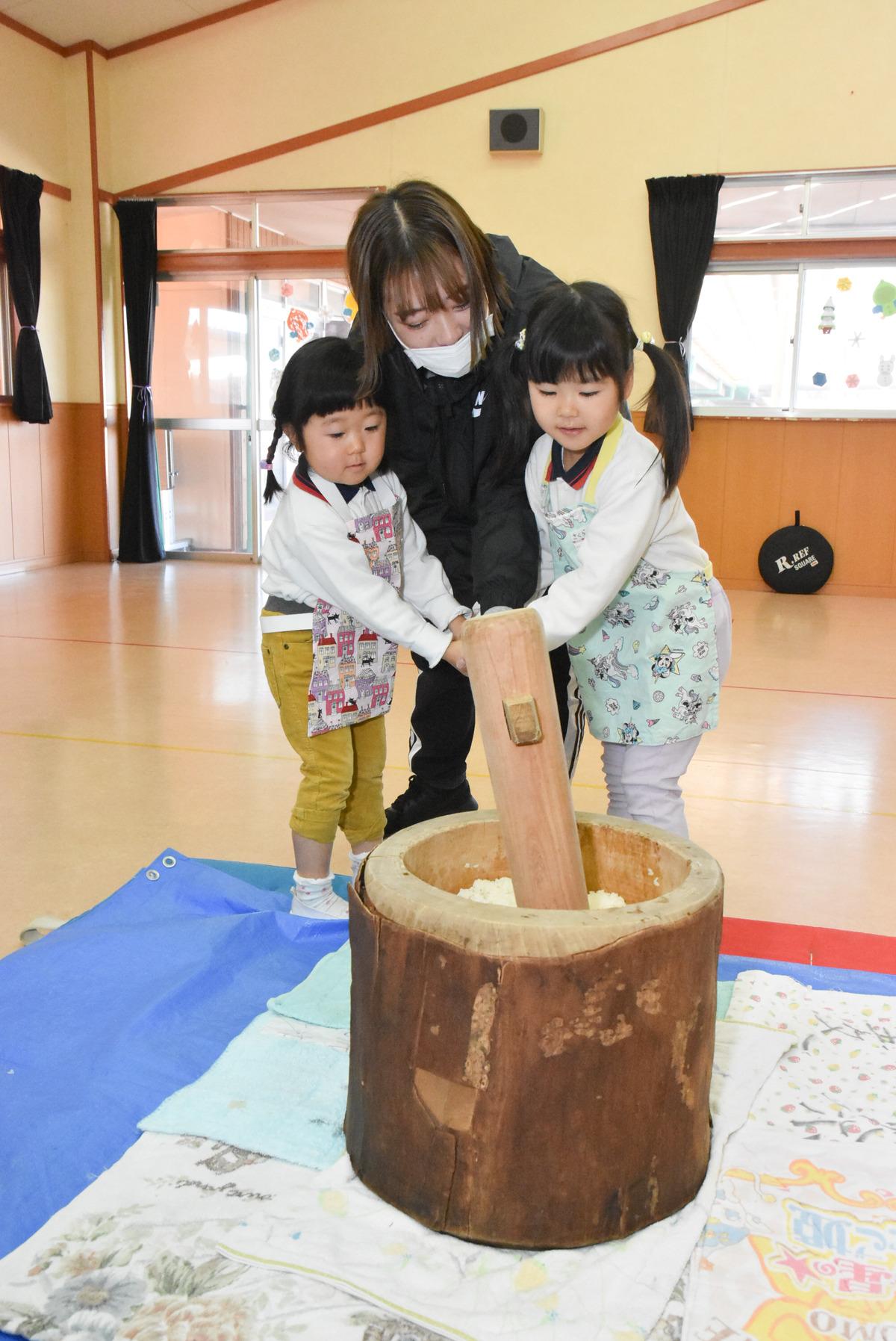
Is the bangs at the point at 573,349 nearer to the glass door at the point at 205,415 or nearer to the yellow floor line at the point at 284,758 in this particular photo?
the yellow floor line at the point at 284,758

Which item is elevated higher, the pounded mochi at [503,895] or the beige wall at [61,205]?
the beige wall at [61,205]

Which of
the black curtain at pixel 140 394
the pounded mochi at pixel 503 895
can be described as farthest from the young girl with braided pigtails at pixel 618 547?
the black curtain at pixel 140 394

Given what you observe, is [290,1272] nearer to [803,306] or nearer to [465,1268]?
[465,1268]

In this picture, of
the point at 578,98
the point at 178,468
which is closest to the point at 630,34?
the point at 578,98

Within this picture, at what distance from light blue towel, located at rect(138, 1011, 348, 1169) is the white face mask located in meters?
0.97

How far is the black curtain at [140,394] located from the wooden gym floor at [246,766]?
2303mm

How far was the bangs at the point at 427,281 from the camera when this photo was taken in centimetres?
151

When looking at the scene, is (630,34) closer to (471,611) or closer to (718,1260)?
(471,611)

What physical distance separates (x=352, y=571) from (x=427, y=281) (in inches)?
18.3

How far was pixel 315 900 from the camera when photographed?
6.26ft

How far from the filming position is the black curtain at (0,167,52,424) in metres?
6.23

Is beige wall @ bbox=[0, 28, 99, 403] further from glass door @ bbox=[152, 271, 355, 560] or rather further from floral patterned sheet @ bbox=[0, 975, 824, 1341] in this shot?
floral patterned sheet @ bbox=[0, 975, 824, 1341]

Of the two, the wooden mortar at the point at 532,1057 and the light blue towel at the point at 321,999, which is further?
the light blue towel at the point at 321,999

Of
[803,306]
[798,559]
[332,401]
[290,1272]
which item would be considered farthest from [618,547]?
[803,306]
